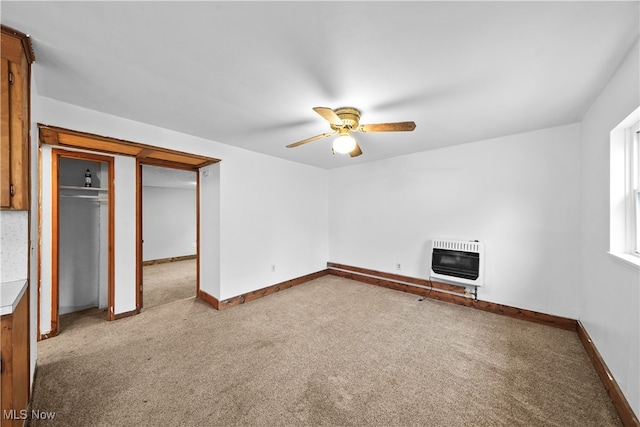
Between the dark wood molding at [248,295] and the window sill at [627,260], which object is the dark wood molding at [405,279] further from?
the window sill at [627,260]

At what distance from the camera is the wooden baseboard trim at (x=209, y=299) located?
3355 mm

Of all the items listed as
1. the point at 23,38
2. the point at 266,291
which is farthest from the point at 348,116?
A: the point at 266,291

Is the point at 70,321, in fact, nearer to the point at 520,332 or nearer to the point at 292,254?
the point at 292,254

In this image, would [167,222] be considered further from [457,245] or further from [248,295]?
[457,245]

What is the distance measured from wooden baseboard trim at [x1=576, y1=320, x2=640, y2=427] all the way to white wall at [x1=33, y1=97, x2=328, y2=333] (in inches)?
145

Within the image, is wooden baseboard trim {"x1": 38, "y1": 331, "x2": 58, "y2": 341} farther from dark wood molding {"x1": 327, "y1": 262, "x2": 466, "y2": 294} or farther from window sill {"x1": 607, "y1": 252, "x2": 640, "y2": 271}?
window sill {"x1": 607, "y1": 252, "x2": 640, "y2": 271}

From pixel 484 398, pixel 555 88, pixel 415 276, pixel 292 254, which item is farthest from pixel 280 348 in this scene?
pixel 555 88

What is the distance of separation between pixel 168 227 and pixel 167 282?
2653 millimetres

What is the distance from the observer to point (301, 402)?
5.51 ft

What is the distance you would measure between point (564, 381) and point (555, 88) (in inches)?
→ 90.9

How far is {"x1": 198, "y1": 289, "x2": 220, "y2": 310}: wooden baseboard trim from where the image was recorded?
336 centimetres

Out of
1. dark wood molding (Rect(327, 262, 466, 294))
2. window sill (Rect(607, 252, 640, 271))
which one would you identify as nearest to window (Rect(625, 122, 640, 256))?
window sill (Rect(607, 252, 640, 271))

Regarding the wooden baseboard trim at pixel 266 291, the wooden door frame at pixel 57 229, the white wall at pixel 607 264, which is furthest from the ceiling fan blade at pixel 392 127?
the wooden door frame at pixel 57 229

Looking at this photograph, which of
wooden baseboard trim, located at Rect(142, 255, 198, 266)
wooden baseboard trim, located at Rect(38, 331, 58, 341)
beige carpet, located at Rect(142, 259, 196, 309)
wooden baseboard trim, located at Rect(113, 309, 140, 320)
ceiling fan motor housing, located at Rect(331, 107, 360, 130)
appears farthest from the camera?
wooden baseboard trim, located at Rect(142, 255, 198, 266)
